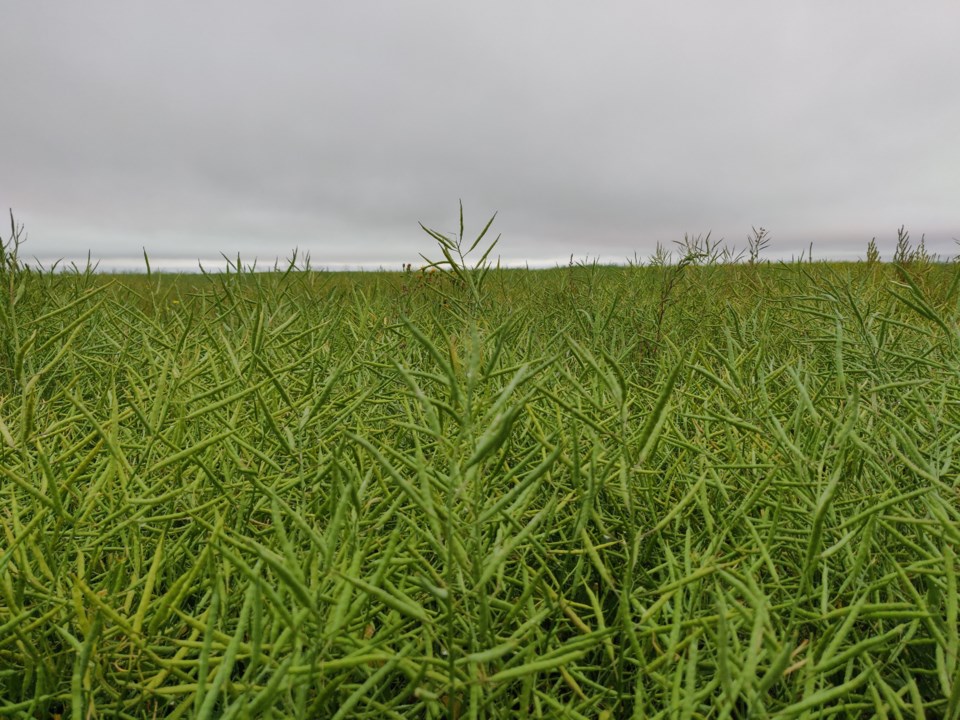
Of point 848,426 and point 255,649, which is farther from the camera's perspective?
point 848,426

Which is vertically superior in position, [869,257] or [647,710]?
[869,257]

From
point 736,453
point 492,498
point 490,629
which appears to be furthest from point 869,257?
point 490,629

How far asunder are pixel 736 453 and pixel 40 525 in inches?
30.7

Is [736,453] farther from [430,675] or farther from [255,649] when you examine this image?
[255,649]

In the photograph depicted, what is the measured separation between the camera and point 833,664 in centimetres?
41

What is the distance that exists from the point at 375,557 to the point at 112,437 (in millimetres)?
281

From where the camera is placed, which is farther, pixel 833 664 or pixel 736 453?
pixel 736 453

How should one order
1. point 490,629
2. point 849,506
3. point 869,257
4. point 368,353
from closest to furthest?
point 490,629 < point 849,506 < point 368,353 < point 869,257

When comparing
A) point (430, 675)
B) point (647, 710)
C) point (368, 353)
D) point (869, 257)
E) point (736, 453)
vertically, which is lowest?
point (647, 710)

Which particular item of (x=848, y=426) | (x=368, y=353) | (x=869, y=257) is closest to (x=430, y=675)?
(x=848, y=426)

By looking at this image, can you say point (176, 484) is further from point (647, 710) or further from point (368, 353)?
point (647, 710)

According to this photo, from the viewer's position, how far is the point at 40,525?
1.89 feet

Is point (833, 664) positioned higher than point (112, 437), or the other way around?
point (112, 437)

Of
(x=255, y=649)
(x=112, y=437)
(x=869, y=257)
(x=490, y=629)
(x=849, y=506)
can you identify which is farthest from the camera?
(x=869, y=257)
